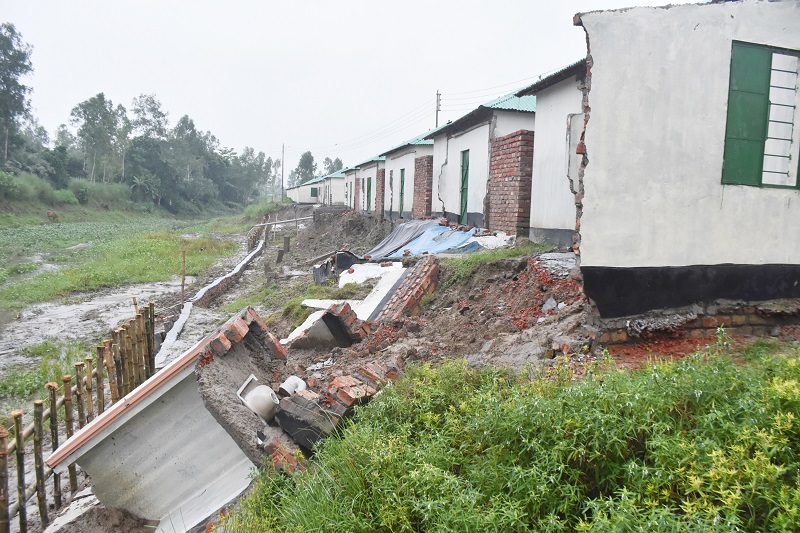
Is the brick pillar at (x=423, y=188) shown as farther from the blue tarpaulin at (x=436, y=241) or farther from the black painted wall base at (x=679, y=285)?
the black painted wall base at (x=679, y=285)

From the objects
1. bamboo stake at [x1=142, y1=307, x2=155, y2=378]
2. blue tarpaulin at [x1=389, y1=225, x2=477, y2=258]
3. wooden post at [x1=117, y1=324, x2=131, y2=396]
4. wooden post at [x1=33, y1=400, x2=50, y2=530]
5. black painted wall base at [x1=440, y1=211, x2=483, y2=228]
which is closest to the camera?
wooden post at [x1=33, y1=400, x2=50, y2=530]

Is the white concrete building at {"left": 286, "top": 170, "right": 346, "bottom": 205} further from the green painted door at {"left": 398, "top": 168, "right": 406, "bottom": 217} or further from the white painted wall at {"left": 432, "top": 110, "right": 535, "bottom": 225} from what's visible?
the white painted wall at {"left": 432, "top": 110, "right": 535, "bottom": 225}

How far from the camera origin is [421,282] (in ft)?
25.3

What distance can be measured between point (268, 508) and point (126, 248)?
23153 millimetres

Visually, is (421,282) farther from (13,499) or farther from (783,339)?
(13,499)

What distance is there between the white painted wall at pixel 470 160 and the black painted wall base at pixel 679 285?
700cm

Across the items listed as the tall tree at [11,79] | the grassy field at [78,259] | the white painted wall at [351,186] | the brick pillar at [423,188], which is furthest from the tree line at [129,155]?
the brick pillar at [423,188]

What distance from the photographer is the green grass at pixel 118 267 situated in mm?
13883

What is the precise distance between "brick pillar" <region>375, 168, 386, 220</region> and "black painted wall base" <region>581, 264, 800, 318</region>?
62.0 ft

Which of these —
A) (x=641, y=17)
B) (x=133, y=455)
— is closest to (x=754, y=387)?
(x=641, y=17)

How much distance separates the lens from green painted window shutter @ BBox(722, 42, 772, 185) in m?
4.73

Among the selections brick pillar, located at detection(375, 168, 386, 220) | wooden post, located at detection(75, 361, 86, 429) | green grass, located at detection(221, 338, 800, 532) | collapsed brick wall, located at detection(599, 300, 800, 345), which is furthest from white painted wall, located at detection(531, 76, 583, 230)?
brick pillar, located at detection(375, 168, 386, 220)

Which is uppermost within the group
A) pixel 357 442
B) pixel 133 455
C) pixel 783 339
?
pixel 783 339

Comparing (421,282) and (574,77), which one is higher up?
(574,77)
